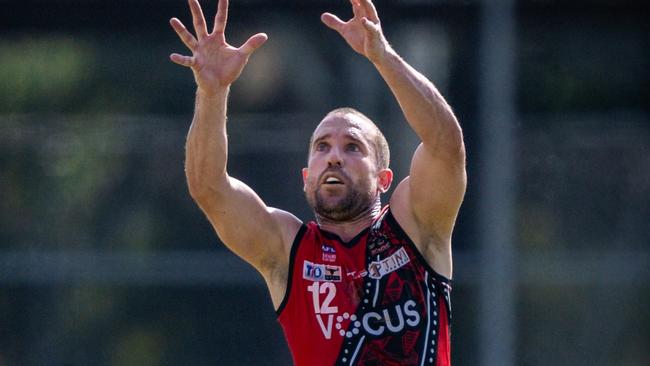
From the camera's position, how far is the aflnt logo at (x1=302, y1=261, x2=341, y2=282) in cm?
512

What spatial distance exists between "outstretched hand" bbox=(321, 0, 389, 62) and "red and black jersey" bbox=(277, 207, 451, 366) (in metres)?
0.66

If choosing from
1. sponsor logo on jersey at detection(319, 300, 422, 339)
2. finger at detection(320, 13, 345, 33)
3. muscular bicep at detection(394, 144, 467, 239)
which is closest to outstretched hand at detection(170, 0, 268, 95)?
finger at detection(320, 13, 345, 33)

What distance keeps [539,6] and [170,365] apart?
3.71 metres

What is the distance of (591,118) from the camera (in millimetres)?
9695

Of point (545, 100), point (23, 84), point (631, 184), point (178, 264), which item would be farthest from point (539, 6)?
point (23, 84)

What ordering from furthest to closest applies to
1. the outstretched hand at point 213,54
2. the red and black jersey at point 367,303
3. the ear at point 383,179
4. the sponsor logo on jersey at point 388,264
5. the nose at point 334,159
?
1. the ear at point 383,179
2. the nose at point 334,159
3. the outstretched hand at point 213,54
4. the sponsor logo on jersey at point 388,264
5. the red and black jersey at point 367,303

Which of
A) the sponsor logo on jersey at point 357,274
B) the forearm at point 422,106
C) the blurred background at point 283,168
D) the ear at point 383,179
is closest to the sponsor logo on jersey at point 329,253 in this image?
the sponsor logo on jersey at point 357,274

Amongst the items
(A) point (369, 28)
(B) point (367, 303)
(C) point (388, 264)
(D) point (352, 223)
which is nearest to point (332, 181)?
(D) point (352, 223)

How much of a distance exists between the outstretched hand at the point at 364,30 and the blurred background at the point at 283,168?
14.2ft

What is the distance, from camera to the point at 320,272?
5.16 metres

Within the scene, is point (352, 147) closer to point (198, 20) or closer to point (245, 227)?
point (245, 227)

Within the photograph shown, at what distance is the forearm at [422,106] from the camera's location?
5027 millimetres

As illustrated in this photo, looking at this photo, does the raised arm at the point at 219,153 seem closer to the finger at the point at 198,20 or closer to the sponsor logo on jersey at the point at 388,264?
the finger at the point at 198,20

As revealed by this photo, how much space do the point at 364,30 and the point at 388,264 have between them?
34.6 inches
